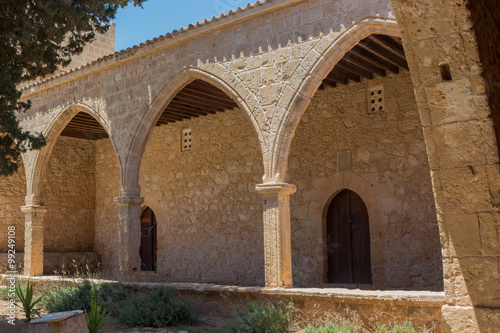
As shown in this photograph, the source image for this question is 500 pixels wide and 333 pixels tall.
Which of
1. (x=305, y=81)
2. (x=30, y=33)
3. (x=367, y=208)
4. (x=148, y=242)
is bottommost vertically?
(x=148, y=242)

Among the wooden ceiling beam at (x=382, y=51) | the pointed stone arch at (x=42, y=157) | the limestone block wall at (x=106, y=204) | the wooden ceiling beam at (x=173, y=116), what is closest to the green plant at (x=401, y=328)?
the wooden ceiling beam at (x=382, y=51)

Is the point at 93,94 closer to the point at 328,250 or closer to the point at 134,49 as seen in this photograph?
the point at 134,49

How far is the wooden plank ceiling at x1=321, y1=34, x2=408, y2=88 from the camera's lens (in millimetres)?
6406

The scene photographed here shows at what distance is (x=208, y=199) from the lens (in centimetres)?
983

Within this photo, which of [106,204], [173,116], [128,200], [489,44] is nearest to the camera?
[489,44]

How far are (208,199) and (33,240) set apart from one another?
11.2 feet

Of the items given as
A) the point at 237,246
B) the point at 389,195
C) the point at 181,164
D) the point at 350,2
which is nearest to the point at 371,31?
the point at 350,2

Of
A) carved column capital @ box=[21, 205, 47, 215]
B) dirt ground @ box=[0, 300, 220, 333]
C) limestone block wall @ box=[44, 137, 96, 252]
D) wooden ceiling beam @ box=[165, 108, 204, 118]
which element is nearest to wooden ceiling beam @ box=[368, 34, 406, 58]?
dirt ground @ box=[0, 300, 220, 333]

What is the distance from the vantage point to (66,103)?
924 centimetres

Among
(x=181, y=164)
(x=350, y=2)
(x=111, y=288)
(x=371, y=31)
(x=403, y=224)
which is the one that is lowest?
(x=111, y=288)

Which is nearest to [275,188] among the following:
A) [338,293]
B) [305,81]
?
[305,81]

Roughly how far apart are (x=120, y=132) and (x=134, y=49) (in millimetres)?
1381

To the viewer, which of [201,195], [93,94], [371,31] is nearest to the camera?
[371,31]

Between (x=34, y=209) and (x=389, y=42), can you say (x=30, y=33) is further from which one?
(x=34, y=209)
